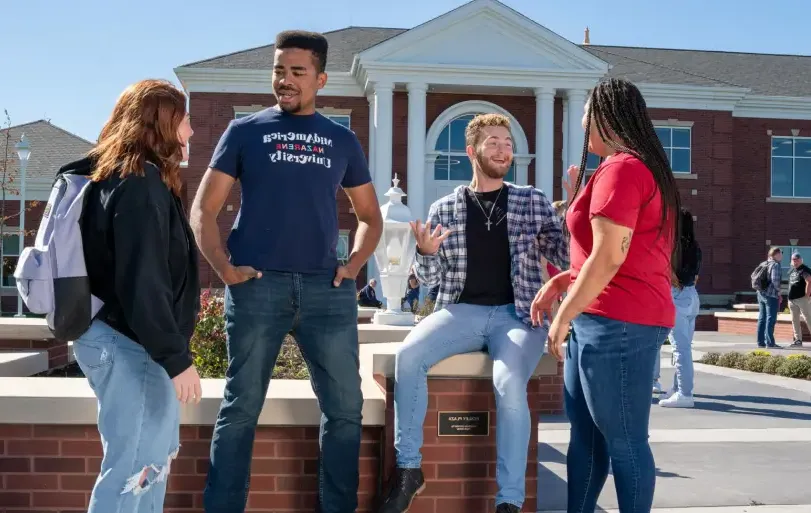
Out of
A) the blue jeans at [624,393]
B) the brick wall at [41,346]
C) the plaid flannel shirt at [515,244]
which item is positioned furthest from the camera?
the brick wall at [41,346]

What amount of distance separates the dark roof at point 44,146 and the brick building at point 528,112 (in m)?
6.83

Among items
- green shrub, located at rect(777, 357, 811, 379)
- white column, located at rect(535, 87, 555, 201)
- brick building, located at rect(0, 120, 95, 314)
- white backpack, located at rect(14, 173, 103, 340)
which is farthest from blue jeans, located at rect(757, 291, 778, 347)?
brick building, located at rect(0, 120, 95, 314)

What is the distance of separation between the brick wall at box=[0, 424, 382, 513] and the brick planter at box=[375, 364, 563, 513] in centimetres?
25

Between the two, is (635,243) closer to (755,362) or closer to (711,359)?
(755,362)

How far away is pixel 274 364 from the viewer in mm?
3525

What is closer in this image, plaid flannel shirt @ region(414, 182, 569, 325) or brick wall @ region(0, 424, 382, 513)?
brick wall @ region(0, 424, 382, 513)

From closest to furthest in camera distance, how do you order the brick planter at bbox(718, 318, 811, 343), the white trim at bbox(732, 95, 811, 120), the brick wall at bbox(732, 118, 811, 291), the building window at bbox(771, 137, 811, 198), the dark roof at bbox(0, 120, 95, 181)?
1. the brick planter at bbox(718, 318, 811, 343)
2. the white trim at bbox(732, 95, 811, 120)
3. the brick wall at bbox(732, 118, 811, 291)
4. the building window at bbox(771, 137, 811, 198)
5. the dark roof at bbox(0, 120, 95, 181)

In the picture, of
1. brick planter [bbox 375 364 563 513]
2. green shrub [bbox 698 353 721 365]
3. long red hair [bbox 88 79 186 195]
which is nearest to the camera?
long red hair [bbox 88 79 186 195]

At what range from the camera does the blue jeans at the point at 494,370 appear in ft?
11.9

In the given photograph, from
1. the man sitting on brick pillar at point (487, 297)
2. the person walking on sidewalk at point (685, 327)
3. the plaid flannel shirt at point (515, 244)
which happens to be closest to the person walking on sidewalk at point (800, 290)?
the person walking on sidewalk at point (685, 327)

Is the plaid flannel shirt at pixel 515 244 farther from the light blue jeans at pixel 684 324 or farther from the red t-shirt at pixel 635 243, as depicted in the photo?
the light blue jeans at pixel 684 324

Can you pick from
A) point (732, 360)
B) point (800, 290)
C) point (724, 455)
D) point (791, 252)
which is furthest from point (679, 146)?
point (724, 455)

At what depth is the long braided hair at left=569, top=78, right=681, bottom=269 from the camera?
3248mm

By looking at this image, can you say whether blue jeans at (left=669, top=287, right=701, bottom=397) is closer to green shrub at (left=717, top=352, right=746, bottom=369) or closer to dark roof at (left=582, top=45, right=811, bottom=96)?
green shrub at (left=717, top=352, right=746, bottom=369)
